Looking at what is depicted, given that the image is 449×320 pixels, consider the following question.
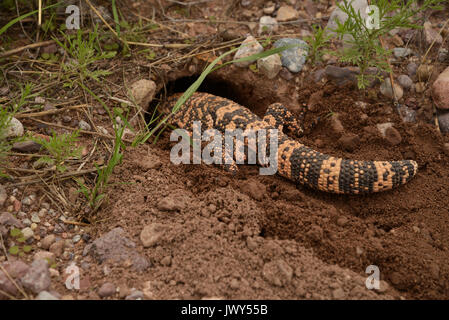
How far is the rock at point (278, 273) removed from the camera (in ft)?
5.85

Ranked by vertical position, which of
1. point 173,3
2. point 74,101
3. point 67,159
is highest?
point 173,3

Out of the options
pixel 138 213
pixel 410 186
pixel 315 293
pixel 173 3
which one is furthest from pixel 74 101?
pixel 410 186

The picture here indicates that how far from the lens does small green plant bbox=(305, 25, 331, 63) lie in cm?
288

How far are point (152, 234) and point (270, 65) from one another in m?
1.86

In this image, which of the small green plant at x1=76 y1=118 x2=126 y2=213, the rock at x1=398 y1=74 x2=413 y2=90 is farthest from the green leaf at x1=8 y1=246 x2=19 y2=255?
the rock at x1=398 y1=74 x2=413 y2=90

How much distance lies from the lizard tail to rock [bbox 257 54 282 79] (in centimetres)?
91

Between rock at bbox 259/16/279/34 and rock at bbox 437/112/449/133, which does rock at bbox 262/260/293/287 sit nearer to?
rock at bbox 437/112/449/133

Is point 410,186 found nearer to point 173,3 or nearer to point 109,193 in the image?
point 109,193

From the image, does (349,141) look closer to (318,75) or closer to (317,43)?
(318,75)

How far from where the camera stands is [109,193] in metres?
2.24

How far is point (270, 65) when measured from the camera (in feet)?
10.2

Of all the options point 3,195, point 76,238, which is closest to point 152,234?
point 76,238

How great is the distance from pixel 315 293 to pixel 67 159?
170 cm
